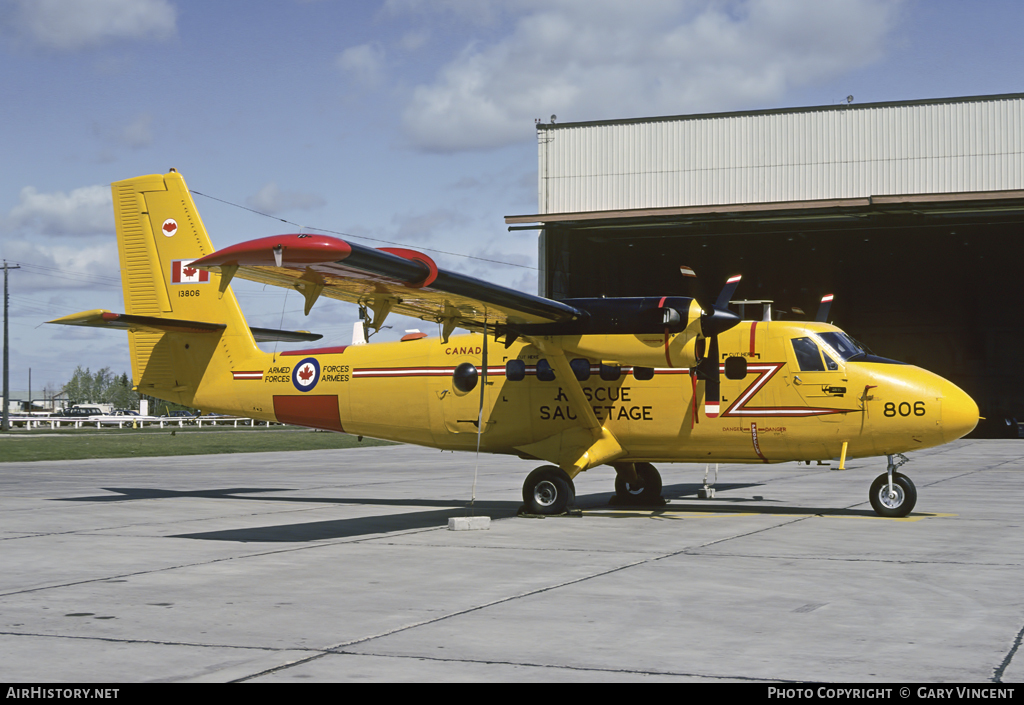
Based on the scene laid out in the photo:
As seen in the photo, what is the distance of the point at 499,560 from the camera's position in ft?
36.6

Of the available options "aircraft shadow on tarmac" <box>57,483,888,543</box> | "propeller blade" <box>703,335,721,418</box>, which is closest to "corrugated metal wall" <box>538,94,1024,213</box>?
"aircraft shadow on tarmac" <box>57,483,888,543</box>

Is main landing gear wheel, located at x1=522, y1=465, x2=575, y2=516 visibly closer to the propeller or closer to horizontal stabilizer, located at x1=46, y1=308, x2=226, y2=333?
the propeller

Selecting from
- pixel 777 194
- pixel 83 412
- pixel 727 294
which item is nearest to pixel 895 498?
pixel 727 294

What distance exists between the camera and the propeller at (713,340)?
15359mm

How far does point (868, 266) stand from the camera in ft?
168

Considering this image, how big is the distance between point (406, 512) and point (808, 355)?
7079mm

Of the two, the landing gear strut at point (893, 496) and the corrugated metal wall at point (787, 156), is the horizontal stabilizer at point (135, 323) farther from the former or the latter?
the corrugated metal wall at point (787, 156)

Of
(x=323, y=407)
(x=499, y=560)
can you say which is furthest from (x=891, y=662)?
(x=323, y=407)

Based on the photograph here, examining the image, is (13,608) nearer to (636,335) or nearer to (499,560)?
(499,560)

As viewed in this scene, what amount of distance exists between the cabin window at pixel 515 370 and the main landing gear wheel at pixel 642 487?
106 inches

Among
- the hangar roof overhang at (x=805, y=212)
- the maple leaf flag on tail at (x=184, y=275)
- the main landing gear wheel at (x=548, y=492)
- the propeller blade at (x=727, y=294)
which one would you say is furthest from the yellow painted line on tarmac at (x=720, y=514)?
the hangar roof overhang at (x=805, y=212)

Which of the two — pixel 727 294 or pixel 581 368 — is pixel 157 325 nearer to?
pixel 581 368

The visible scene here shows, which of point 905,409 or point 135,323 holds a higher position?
point 135,323
